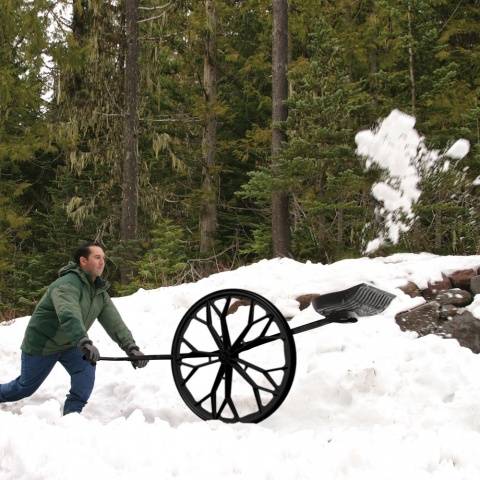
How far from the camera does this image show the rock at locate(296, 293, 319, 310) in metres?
8.05

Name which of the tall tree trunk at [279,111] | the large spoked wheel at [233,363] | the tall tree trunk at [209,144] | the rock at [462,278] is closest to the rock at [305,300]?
the large spoked wheel at [233,363]

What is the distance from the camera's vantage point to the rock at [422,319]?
6781mm

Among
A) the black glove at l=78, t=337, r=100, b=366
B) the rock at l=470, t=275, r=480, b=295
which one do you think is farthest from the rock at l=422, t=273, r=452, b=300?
the black glove at l=78, t=337, r=100, b=366

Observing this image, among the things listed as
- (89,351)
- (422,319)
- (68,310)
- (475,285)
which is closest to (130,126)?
(475,285)

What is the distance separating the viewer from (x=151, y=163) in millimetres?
20797

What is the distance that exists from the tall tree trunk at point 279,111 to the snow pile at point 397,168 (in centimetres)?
216

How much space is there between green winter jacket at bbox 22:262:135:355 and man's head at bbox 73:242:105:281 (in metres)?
0.06

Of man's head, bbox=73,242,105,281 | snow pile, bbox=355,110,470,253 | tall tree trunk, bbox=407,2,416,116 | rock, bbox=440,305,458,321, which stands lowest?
rock, bbox=440,305,458,321

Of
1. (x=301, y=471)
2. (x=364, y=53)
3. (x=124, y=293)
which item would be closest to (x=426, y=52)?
(x=364, y=53)

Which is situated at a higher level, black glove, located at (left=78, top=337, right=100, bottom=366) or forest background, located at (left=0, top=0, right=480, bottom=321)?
forest background, located at (left=0, top=0, right=480, bottom=321)

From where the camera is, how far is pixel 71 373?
5516mm

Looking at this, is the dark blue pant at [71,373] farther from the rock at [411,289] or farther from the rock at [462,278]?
the rock at [462,278]

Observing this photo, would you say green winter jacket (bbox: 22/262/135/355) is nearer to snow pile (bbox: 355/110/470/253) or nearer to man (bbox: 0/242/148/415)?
man (bbox: 0/242/148/415)

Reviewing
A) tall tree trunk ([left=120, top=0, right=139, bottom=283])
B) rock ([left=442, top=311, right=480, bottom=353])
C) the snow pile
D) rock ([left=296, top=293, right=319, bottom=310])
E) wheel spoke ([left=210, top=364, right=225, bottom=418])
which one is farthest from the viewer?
tall tree trunk ([left=120, top=0, right=139, bottom=283])
